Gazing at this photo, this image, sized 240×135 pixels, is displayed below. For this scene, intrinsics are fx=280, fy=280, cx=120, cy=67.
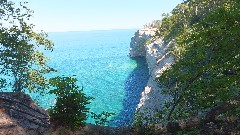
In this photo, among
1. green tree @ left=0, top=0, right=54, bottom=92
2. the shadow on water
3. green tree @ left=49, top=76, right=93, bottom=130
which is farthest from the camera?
the shadow on water

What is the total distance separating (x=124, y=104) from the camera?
54.5 metres

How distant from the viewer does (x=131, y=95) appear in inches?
2413

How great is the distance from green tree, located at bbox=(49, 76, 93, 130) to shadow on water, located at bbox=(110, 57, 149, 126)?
24832 mm

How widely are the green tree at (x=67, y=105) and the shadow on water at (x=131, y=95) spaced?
81.5 feet

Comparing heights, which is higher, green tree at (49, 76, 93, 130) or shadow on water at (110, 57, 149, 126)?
green tree at (49, 76, 93, 130)

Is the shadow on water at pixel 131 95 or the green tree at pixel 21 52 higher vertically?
the green tree at pixel 21 52

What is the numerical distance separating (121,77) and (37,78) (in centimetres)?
5567

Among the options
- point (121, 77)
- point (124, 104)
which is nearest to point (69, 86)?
point (124, 104)

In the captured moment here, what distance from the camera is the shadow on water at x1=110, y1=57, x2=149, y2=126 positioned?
146 ft

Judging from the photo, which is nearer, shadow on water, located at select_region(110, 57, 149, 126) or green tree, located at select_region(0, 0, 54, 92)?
green tree, located at select_region(0, 0, 54, 92)

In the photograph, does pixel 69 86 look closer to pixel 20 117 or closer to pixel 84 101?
pixel 84 101

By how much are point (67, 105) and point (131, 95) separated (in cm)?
4884

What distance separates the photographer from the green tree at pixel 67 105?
12.8 m

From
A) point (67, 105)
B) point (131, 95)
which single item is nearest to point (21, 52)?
point (67, 105)
